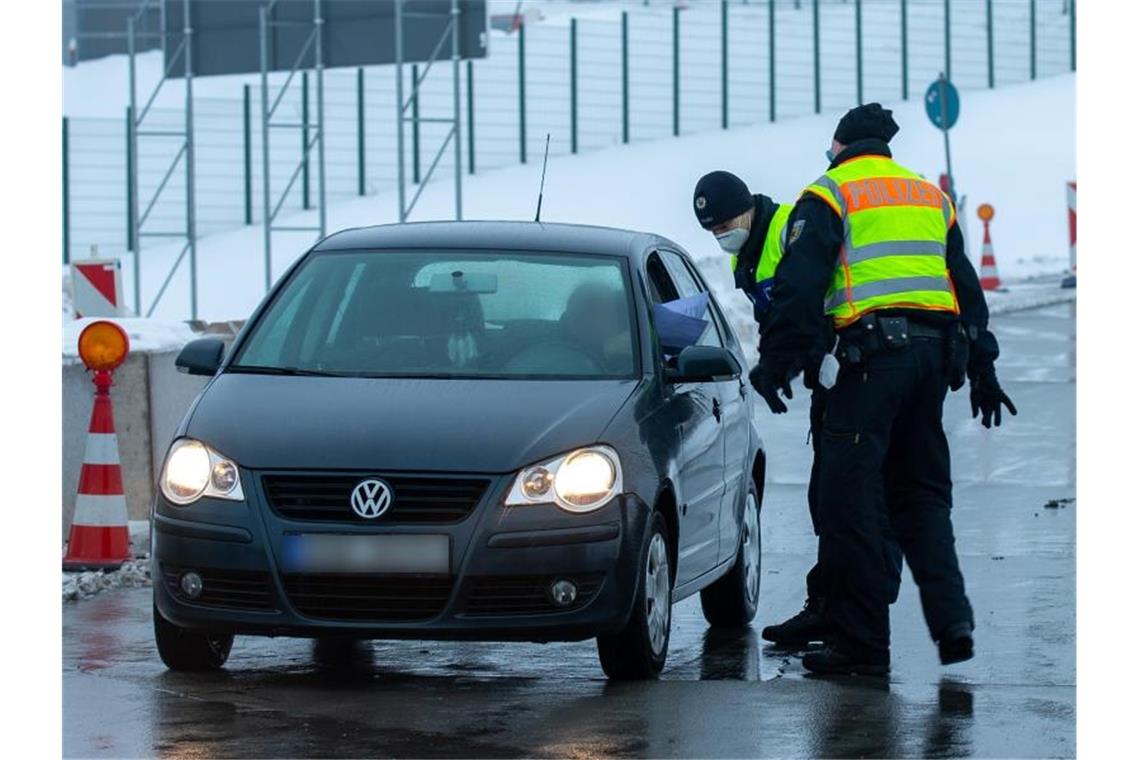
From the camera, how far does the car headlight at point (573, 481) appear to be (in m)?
7.38

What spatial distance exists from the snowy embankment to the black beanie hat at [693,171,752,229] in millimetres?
23359

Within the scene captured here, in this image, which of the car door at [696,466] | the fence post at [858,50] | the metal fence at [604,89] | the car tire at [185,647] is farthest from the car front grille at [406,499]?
the fence post at [858,50]

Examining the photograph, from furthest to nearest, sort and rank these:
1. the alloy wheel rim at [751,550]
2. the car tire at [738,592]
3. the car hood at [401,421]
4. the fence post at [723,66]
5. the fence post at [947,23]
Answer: the fence post at [947,23], the fence post at [723,66], the alloy wheel rim at [751,550], the car tire at [738,592], the car hood at [401,421]

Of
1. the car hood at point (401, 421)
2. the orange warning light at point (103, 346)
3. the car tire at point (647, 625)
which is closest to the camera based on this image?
the car hood at point (401, 421)

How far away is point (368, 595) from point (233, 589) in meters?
0.42

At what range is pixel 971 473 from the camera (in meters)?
14.7

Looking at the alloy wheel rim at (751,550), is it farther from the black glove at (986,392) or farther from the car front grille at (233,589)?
the car front grille at (233,589)

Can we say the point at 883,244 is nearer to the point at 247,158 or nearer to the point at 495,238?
the point at 495,238

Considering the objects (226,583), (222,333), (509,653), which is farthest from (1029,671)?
(222,333)

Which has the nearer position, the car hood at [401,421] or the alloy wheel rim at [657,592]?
the car hood at [401,421]

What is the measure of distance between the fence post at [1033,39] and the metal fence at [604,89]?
0.04 m

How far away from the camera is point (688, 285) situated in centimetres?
959

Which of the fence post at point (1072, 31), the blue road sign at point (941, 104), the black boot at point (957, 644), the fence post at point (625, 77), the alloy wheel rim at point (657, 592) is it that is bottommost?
the black boot at point (957, 644)
